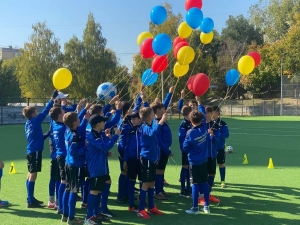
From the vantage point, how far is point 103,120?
5246 mm

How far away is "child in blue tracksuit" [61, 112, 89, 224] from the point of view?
5.18m

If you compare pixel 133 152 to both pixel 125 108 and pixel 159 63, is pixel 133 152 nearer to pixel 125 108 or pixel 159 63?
pixel 125 108

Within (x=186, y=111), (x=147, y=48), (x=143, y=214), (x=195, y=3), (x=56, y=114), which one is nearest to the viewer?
(x=143, y=214)

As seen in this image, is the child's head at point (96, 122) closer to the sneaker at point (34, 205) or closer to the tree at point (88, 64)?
the sneaker at point (34, 205)

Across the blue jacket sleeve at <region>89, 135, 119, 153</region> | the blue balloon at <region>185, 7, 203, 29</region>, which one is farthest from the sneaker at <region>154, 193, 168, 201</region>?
the blue balloon at <region>185, 7, 203, 29</region>

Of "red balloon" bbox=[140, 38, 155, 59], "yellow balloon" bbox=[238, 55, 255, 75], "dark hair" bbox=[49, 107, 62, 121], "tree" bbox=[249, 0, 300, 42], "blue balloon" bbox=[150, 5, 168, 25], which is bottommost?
"dark hair" bbox=[49, 107, 62, 121]

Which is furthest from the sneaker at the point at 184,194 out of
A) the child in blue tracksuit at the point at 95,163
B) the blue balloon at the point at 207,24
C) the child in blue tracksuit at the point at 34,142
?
the blue balloon at the point at 207,24

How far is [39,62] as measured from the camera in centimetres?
3669

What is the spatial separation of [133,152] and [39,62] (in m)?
33.1

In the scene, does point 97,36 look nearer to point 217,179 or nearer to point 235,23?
point 235,23

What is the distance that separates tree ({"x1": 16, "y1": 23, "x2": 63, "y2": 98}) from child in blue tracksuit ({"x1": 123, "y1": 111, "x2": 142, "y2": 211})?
Result: 105 feet

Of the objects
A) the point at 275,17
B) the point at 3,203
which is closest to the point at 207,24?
the point at 3,203

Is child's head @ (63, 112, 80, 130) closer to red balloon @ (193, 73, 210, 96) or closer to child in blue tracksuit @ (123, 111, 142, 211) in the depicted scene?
child in blue tracksuit @ (123, 111, 142, 211)

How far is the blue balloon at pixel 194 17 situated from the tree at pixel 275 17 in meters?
→ 48.7
